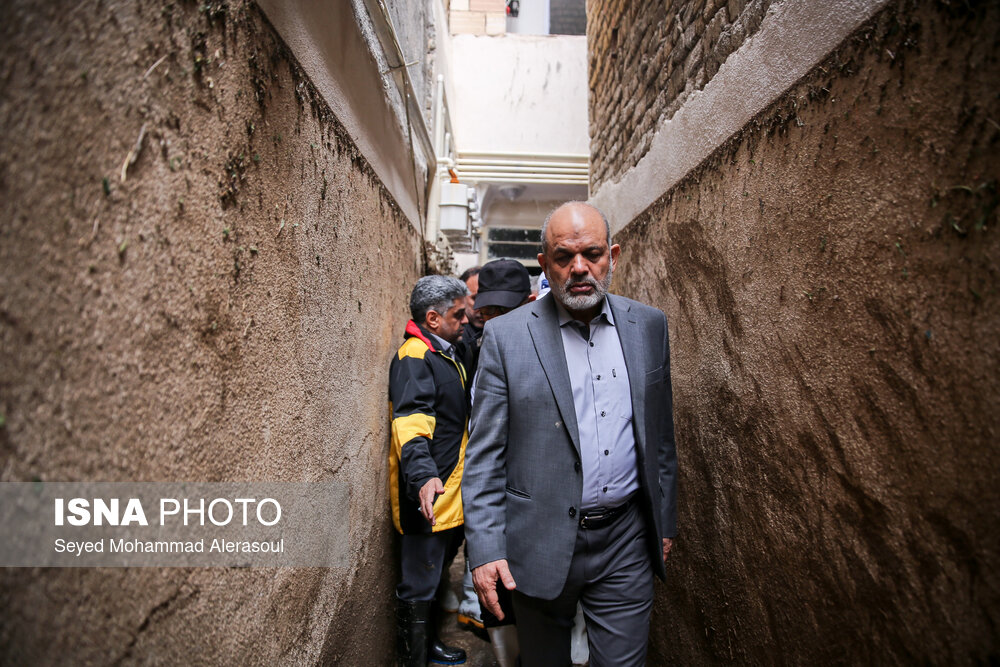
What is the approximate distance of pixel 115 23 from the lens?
838mm

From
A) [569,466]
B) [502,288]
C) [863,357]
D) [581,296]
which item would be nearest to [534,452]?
[569,466]

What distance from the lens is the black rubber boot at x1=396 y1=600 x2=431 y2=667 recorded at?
2670mm

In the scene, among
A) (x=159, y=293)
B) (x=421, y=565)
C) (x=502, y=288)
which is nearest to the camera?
(x=159, y=293)

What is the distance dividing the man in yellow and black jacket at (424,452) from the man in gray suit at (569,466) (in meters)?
0.79

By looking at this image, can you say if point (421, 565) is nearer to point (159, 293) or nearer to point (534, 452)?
point (534, 452)

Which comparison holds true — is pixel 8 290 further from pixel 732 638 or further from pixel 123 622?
pixel 732 638

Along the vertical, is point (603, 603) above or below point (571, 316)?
below

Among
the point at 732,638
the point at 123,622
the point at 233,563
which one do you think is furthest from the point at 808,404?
the point at 123,622

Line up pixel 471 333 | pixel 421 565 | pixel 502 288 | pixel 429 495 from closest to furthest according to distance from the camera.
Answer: pixel 429 495
pixel 421 565
pixel 502 288
pixel 471 333

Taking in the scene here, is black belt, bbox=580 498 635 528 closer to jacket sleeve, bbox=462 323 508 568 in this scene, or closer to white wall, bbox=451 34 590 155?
jacket sleeve, bbox=462 323 508 568

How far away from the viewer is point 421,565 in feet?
8.91

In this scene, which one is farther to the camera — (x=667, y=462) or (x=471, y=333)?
(x=471, y=333)

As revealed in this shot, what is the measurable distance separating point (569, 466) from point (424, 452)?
0.94m

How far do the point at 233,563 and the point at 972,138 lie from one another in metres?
1.68
